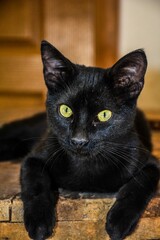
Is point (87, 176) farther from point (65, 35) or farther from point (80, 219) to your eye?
point (65, 35)

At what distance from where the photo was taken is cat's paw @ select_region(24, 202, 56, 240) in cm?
112

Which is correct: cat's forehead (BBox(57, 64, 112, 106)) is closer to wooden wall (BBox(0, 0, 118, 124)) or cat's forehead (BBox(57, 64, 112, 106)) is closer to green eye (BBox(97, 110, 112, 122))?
green eye (BBox(97, 110, 112, 122))

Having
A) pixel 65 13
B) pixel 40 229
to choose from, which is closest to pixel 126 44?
pixel 65 13

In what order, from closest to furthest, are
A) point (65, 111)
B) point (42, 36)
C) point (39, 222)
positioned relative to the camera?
point (39, 222) → point (65, 111) → point (42, 36)

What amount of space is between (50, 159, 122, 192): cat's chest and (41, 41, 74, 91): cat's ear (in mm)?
206

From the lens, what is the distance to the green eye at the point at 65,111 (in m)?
1.22

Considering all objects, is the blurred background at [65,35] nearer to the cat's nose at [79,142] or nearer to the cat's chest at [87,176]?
the cat's chest at [87,176]

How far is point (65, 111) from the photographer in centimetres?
123

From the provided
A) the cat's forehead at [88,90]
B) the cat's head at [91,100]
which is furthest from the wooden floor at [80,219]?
the cat's forehead at [88,90]

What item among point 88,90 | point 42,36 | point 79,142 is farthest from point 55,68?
point 42,36

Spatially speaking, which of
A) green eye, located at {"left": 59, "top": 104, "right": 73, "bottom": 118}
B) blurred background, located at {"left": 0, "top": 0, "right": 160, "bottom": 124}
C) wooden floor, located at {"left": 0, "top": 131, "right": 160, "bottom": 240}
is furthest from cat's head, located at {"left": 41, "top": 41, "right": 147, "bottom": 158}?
blurred background, located at {"left": 0, "top": 0, "right": 160, "bottom": 124}

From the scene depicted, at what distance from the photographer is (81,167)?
50.5 inches

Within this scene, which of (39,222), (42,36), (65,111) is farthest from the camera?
(42,36)

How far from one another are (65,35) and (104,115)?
58.7 inches
